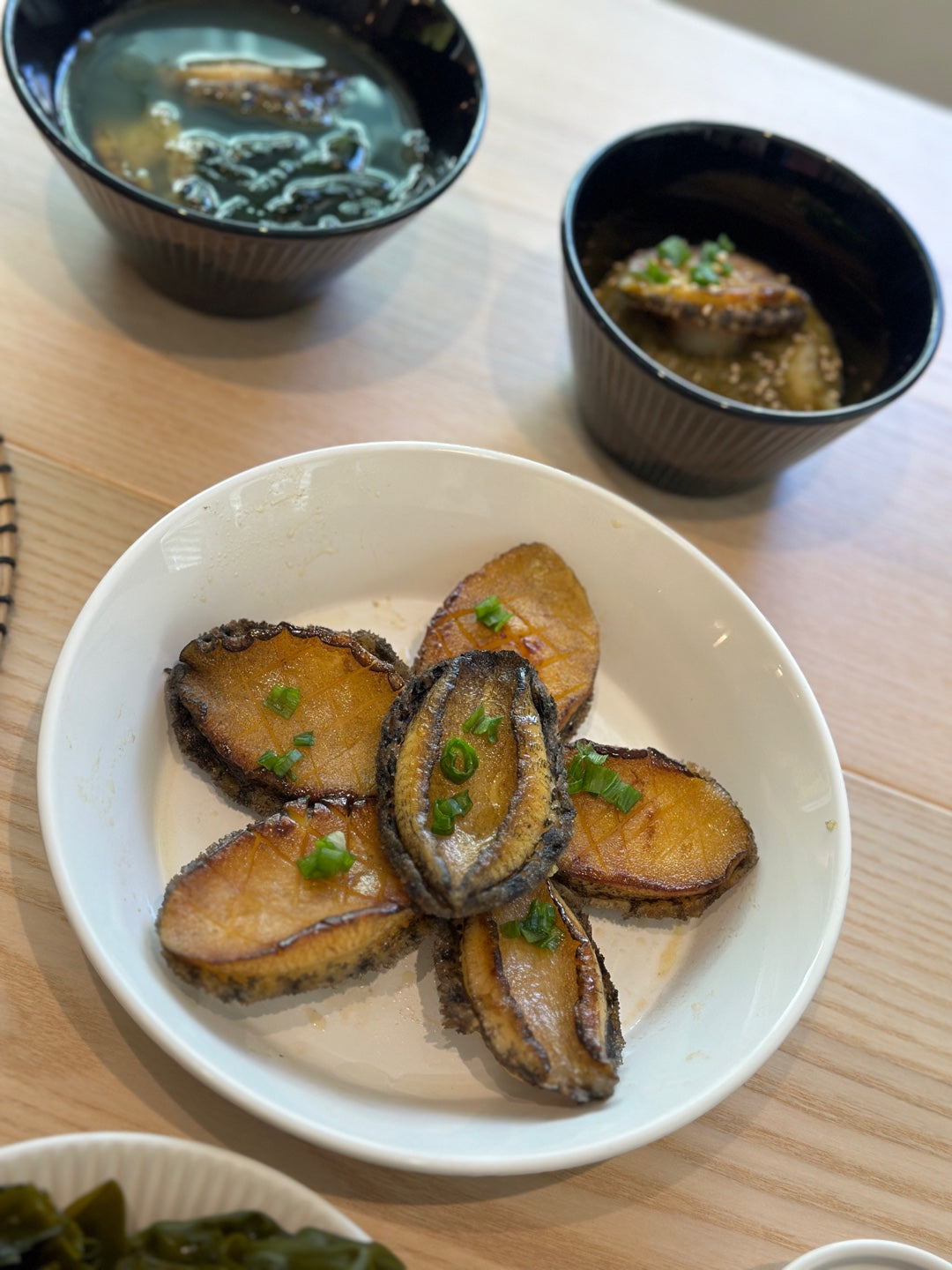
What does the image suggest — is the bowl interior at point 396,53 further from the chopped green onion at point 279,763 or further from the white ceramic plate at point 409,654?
the chopped green onion at point 279,763

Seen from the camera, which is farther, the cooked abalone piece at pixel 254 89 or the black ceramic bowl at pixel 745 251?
the cooked abalone piece at pixel 254 89

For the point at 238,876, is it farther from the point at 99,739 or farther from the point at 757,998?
the point at 757,998

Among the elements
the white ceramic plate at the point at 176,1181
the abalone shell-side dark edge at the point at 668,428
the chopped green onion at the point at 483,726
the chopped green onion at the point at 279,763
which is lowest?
the white ceramic plate at the point at 176,1181

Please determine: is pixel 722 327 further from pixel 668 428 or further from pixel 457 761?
pixel 457 761

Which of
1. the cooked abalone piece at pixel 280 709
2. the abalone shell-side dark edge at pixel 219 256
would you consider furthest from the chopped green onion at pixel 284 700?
the abalone shell-side dark edge at pixel 219 256

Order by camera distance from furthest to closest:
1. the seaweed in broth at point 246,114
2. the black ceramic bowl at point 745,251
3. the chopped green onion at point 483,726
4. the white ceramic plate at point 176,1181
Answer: the seaweed in broth at point 246,114 → the black ceramic bowl at point 745,251 → the chopped green onion at point 483,726 → the white ceramic plate at point 176,1181

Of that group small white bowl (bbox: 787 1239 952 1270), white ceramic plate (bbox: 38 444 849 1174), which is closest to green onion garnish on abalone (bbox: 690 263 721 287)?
white ceramic plate (bbox: 38 444 849 1174)

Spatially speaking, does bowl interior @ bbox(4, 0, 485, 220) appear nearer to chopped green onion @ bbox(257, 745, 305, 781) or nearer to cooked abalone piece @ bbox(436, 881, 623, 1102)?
chopped green onion @ bbox(257, 745, 305, 781)
